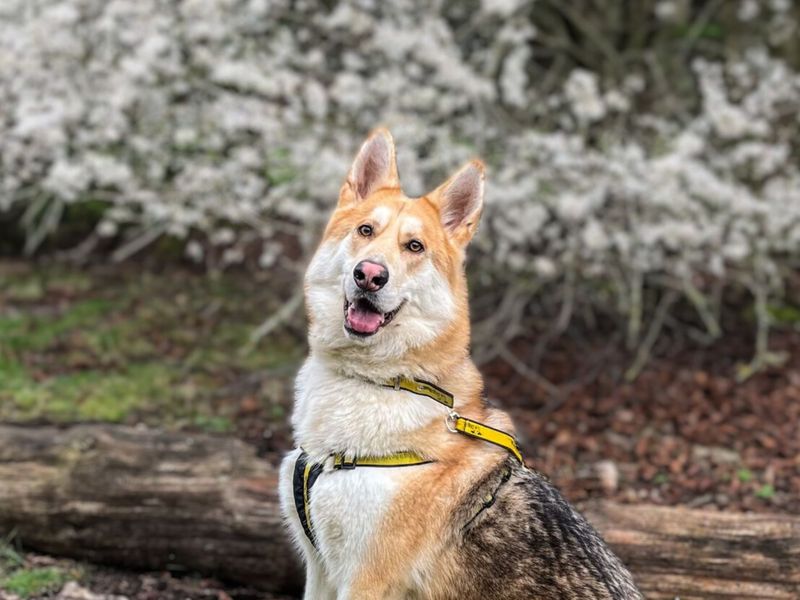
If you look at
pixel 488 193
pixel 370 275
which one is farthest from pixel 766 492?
pixel 370 275

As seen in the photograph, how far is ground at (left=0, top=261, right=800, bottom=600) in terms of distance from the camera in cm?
690

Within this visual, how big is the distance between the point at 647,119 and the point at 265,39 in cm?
384

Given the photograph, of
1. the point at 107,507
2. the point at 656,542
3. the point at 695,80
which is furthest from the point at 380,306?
the point at 695,80

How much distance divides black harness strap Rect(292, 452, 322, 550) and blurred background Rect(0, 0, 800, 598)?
319cm

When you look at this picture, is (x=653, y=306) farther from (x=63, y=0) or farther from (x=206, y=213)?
(x=63, y=0)

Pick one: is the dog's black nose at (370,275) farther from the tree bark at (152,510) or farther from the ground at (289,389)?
the ground at (289,389)

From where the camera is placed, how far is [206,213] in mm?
9211

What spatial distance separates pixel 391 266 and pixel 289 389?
5.04 metres

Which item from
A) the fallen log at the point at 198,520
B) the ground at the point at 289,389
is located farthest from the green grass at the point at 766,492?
the fallen log at the point at 198,520

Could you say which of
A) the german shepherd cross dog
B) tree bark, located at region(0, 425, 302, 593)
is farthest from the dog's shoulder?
tree bark, located at region(0, 425, 302, 593)

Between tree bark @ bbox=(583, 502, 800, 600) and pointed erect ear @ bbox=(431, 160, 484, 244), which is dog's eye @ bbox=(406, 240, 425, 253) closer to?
pointed erect ear @ bbox=(431, 160, 484, 244)

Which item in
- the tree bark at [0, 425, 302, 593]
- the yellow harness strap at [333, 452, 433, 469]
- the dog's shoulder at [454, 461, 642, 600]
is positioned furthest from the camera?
the tree bark at [0, 425, 302, 593]

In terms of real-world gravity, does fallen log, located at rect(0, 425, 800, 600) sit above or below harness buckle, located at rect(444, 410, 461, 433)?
below

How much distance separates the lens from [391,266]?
11.1 ft
